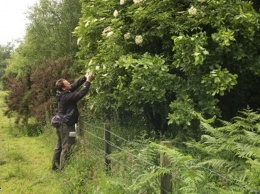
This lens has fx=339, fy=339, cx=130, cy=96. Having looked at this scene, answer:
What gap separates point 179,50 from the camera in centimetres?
557

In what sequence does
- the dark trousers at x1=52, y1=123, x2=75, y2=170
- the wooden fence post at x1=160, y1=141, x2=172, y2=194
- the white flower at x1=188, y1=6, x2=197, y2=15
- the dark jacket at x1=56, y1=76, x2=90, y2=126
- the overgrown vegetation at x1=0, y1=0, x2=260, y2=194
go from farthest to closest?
the dark trousers at x1=52, y1=123, x2=75, y2=170 < the dark jacket at x1=56, y1=76, x2=90, y2=126 < the white flower at x1=188, y1=6, x2=197, y2=15 < the overgrown vegetation at x1=0, y1=0, x2=260, y2=194 < the wooden fence post at x1=160, y1=141, x2=172, y2=194

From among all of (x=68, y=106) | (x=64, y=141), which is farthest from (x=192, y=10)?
(x=64, y=141)

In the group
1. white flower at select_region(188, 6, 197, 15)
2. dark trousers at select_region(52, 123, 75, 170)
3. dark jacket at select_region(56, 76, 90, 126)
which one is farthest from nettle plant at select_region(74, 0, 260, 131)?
dark trousers at select_region(52, 123, 75, 170)

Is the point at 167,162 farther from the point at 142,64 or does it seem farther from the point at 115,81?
the point at 115,81

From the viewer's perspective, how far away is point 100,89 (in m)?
7.30

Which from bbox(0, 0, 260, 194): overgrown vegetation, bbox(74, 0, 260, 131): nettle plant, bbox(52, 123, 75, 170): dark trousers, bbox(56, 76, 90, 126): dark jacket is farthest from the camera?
bbox(52, 123, 75, 170): dark trousers

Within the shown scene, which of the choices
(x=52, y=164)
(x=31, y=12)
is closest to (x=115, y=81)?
(x=52, y=164)

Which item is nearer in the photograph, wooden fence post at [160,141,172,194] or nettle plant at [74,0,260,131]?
wooden fence post at [160,141,172,194]

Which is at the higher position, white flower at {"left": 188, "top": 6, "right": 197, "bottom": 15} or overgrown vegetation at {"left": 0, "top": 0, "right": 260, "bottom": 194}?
white flower at {"left": 188, "top": 6, "right": 197, "bottom": 15}

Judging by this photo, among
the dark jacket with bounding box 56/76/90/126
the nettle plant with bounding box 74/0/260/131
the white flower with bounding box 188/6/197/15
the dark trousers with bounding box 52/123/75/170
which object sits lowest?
the dark trousers with bounding box 52/123/75/170

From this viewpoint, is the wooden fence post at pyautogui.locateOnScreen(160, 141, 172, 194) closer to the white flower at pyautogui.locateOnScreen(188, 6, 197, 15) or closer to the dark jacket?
the white flower at pyautogui.locateOnScreen(188, 6, 197, 15)

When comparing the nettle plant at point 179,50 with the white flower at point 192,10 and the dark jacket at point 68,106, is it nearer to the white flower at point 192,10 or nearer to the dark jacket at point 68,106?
the white flower at point 192,10

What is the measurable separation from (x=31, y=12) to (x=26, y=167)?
742 inches

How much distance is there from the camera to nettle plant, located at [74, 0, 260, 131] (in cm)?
553
